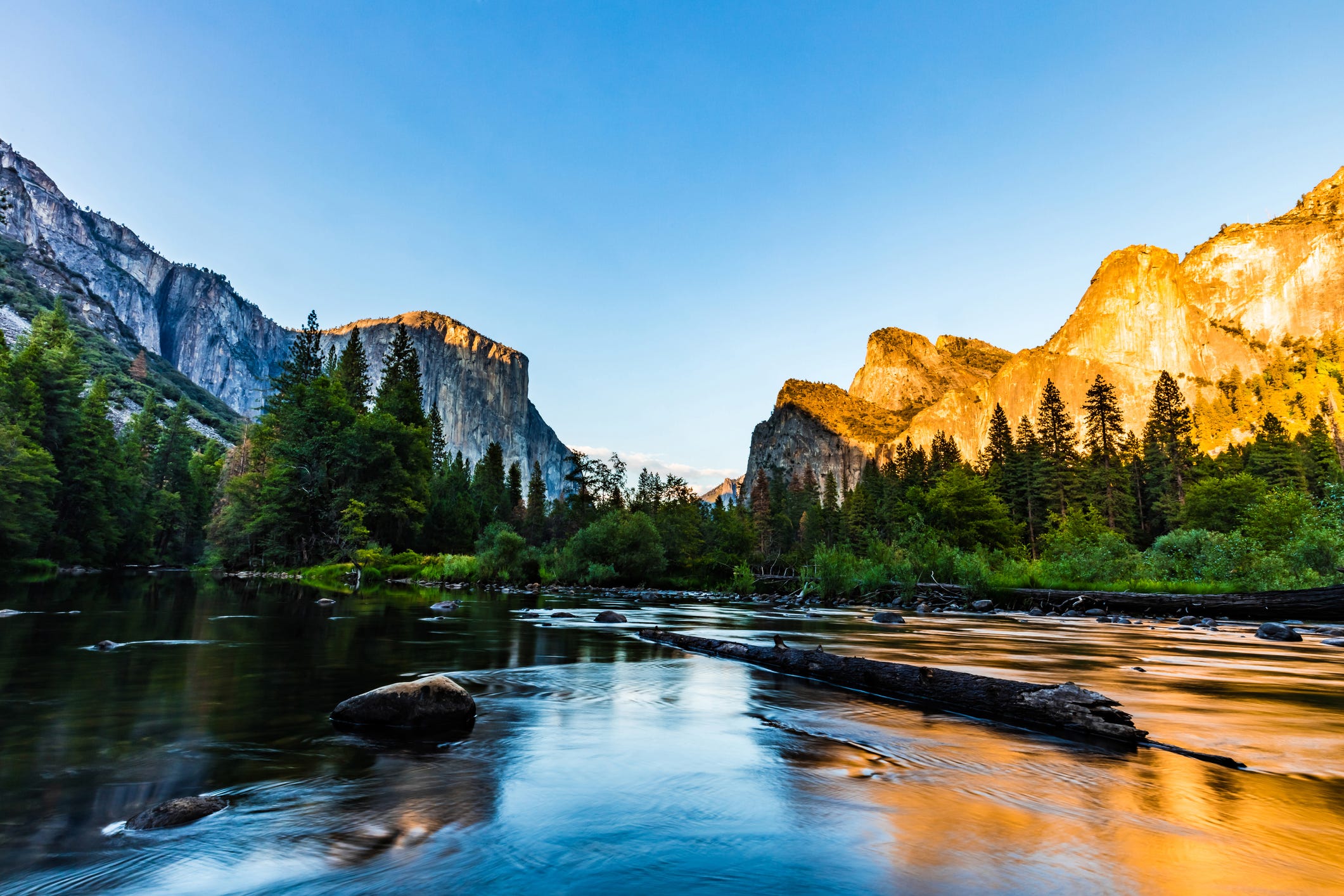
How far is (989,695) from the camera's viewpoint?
9.41 m

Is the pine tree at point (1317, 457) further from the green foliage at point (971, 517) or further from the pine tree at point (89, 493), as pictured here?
the pine tree at point (89, 493)

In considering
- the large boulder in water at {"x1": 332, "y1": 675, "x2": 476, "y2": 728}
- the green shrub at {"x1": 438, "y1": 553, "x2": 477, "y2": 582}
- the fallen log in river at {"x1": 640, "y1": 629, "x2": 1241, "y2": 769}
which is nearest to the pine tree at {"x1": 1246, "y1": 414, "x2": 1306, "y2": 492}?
the fallen log in river at {"x1": 640, "y1": 629, "x2": 1241, "y2": 769}

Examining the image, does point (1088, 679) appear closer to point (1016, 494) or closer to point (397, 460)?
point (397, 460)

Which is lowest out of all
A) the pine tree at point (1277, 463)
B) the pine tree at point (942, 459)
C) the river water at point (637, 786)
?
the river water at point (637, 786)

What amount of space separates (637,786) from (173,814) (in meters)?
4.04

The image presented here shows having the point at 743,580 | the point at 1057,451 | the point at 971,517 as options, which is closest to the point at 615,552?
the point at 743,580

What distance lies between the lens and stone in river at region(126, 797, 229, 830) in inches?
192

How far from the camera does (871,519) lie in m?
102

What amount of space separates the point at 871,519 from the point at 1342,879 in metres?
102

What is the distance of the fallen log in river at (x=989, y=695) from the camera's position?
8109 millimetres

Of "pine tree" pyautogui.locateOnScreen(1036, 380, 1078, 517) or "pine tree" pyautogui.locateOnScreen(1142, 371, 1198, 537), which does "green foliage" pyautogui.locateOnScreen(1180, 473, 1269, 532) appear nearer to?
"pine tree" pyautogui.locateOnScreen(1142, 371, 1198, 537)

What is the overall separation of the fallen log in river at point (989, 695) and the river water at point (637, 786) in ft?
1.27

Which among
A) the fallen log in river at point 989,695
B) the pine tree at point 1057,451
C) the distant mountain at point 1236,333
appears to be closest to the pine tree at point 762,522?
the pine tree at point 1057,451

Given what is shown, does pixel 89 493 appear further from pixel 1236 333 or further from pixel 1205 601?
pixel 1236 333
